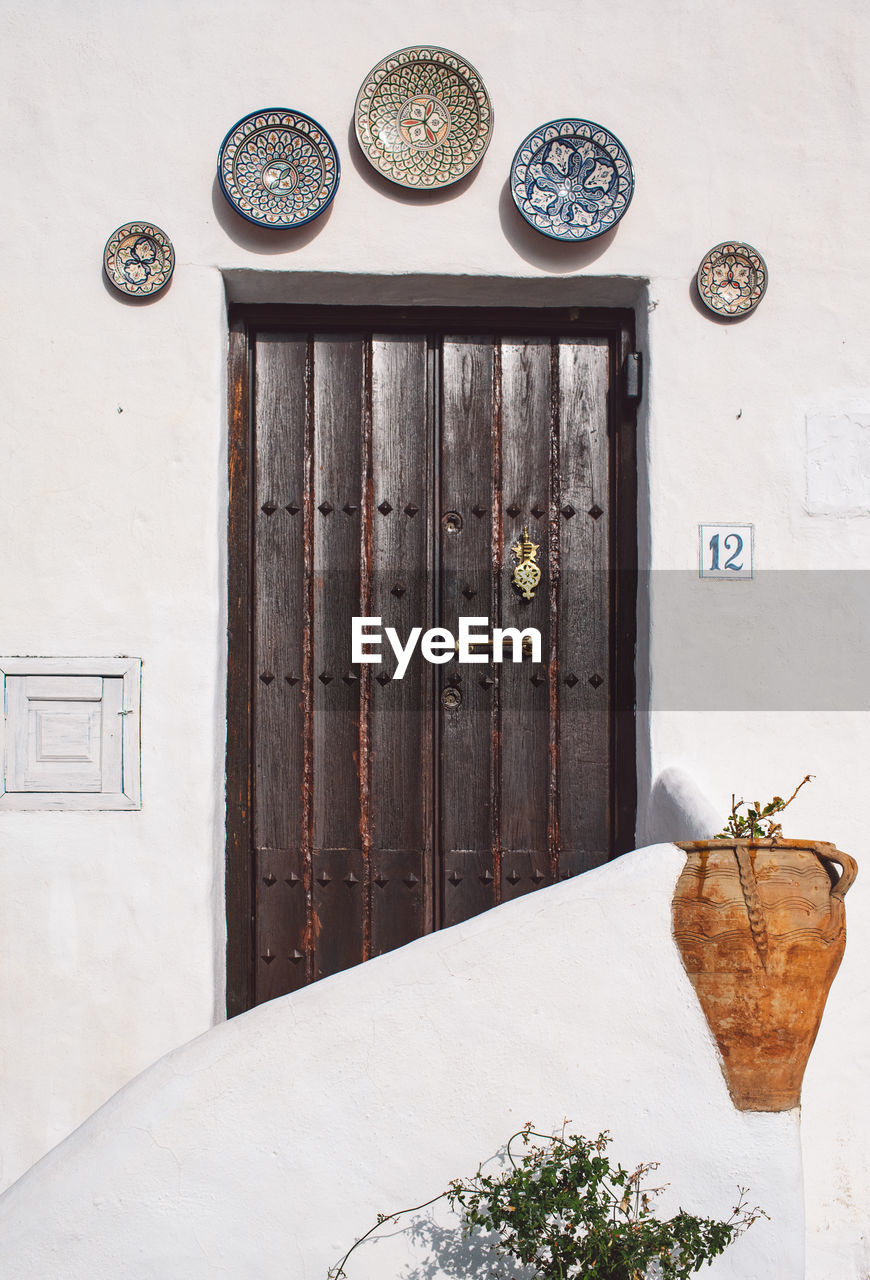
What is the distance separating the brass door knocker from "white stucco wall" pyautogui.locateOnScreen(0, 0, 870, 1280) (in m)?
0.31

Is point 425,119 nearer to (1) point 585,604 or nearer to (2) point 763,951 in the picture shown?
(1) point 585,604

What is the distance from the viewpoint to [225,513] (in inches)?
98.5

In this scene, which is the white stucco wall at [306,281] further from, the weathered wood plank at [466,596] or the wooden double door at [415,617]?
the weathered wood plank at [466,596]

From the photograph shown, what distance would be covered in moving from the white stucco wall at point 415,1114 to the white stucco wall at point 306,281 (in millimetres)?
713

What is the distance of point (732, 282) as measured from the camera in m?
2.43

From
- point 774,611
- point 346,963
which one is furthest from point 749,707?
point 346,963

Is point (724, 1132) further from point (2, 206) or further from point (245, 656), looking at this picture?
point (2, 206)

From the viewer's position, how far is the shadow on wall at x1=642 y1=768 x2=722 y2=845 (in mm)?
1932

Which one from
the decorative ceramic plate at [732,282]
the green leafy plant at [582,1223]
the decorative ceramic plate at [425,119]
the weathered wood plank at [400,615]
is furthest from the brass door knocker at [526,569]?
the green leafy plant at [582,1223]

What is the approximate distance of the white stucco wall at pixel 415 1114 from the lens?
1.63m

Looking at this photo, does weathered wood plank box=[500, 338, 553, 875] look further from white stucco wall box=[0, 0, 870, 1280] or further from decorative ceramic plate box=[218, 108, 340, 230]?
decorative ceramic plate box=[218, 108, 340, 230]

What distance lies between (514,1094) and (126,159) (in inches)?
92.9

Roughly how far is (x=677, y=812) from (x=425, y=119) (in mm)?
1838

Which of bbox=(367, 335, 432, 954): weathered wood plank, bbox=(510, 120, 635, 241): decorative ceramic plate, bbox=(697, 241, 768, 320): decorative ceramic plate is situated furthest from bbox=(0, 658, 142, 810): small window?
bbox=(697, 241, 768, 320): decorative ceramic plate
